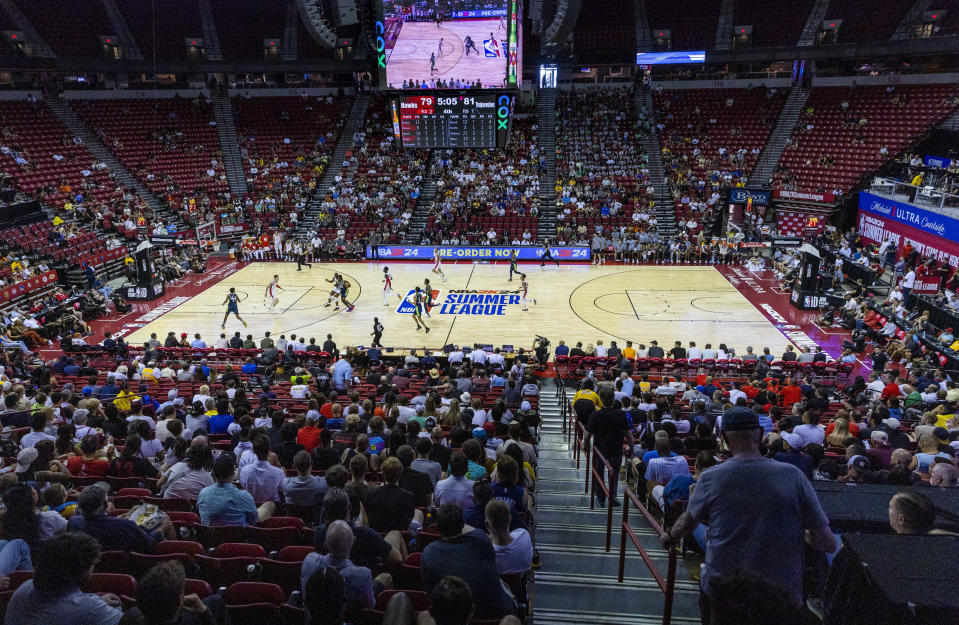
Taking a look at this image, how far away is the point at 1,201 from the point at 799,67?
4542 centimetres

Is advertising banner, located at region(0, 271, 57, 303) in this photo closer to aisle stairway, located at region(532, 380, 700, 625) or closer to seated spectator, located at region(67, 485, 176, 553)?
seated spectator, located at region(67, 485, 176, 553)

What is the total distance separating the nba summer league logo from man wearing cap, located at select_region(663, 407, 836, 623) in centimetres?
2082

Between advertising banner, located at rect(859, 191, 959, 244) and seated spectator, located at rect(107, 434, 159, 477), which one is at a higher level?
seated spectator, located at rect(107, 434, 159, 477)

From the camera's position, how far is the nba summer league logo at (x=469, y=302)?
82.2ft

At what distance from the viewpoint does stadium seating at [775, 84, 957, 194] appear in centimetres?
3494

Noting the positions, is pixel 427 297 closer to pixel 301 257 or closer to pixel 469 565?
pixel 301 257

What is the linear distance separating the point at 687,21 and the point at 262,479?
45539 millimetres

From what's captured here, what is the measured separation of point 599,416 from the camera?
8.48m

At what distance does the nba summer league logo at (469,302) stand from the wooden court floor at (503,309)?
0.04 meters

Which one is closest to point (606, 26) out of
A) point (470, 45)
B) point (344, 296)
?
point (470, 45)

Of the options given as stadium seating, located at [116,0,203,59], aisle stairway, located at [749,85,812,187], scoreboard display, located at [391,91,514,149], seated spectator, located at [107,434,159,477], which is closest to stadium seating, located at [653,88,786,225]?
aisle stairway, located at [749,85,812,187]

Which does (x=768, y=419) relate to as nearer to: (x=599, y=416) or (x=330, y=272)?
(x=599, y=416)

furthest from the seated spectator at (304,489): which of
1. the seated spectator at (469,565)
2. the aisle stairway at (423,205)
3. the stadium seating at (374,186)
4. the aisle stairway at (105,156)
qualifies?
the aisle stairway at (105,156)

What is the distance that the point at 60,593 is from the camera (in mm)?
3824
